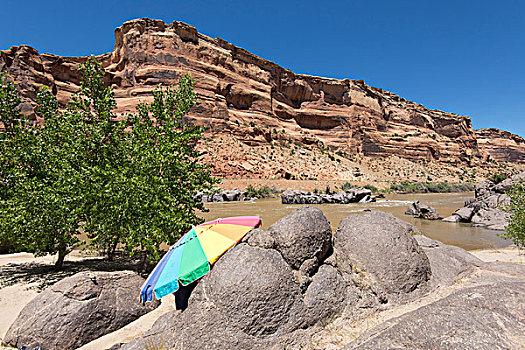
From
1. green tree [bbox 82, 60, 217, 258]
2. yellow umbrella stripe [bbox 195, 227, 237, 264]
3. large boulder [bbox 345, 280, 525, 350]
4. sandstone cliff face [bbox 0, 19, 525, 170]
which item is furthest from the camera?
sandstone cliff face [bbox 0, 19, 525, 170]

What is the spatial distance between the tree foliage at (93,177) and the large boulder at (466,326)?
16.4ft

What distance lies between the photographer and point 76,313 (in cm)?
445

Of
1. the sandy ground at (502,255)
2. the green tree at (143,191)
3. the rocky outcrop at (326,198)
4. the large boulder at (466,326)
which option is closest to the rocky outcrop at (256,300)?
the large boulder at (466,326)

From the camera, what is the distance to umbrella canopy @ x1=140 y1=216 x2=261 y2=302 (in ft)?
12.3

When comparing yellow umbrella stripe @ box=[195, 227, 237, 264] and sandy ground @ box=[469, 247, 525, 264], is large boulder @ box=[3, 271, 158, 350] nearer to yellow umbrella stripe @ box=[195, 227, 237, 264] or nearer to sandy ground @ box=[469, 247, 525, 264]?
yellow umbrella stripe @ box=[195, 227, 237, 264]

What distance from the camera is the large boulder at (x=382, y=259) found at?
4707 millimetres

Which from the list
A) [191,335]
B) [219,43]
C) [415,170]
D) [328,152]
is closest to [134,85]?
[219,43]

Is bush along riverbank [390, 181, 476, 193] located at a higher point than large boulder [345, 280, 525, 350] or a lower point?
lower

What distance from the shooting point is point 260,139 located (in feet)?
167

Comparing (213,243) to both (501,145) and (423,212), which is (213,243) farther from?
(501,145)

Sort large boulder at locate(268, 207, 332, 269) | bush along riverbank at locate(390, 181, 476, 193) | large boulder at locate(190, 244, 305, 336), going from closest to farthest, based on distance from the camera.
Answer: large boulder at locate(190, 244, 305, 336) < large boulder at locate(268, 207, 332, 269) < bush along riverbank at locate(390, 181, 476, 193)

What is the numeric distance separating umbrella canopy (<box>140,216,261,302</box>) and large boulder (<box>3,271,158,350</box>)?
124cm

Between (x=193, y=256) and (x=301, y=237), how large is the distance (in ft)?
6.26

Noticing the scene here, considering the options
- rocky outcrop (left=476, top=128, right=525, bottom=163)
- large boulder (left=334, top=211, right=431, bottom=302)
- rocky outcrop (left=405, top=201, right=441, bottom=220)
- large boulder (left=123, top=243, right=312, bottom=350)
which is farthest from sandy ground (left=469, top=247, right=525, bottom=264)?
rocky outcrop (left=476, top=128, right=525, bottom=163)
